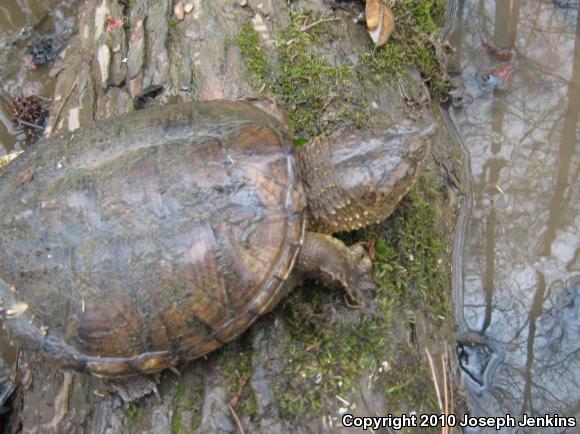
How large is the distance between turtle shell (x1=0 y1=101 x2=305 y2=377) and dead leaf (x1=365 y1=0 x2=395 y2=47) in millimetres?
1437

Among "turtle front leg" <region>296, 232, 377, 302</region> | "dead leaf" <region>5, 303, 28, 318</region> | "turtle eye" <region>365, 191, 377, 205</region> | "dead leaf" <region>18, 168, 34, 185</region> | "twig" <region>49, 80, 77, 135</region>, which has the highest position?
"dead leaf" <region>18, 168, 34, 185</region>

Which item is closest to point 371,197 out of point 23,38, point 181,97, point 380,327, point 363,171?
point 363,171

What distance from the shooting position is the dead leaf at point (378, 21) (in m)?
3.80

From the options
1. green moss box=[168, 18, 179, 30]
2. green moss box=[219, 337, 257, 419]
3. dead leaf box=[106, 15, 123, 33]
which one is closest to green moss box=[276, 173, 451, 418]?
green moss box=[219, 337, 257, 419]

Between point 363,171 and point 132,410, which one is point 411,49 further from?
point 132,410

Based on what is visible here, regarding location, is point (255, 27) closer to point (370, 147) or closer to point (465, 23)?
point (370, 147)

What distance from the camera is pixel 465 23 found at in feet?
16.1

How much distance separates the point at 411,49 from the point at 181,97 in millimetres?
1764

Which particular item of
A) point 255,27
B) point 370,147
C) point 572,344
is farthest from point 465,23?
point 572,344

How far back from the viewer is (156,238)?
106 inches

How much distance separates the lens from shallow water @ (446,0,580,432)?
12.8 ft

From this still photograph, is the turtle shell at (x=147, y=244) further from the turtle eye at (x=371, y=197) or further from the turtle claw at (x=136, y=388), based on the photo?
the turtle eye at (x=371, y=197)

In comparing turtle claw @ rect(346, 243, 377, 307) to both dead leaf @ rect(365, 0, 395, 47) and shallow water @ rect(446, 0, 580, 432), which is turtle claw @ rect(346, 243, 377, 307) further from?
dead leaf @ rect(365, 0, 395, 47)

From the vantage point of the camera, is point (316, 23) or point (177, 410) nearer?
point (177, 410)
